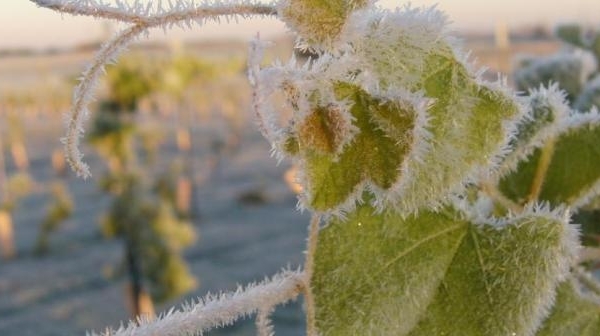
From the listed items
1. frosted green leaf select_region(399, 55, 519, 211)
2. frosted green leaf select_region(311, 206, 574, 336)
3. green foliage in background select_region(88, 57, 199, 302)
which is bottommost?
frosted green leaf select_region(311, 206, 574, 336)

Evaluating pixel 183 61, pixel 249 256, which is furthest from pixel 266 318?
A: pixel 183 61

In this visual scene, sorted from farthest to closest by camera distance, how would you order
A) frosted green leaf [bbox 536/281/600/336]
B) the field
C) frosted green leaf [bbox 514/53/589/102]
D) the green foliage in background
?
the field < the green foliage in background < frosted green leaf [bbox 514/53/589/102] < frosted green leaf [bbox 536/281/600/336]

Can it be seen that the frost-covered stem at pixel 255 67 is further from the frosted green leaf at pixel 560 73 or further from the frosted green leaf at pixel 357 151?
the frosted green leaf at pixel 560 73

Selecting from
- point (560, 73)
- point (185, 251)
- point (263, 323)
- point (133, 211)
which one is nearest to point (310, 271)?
point (263, 323)

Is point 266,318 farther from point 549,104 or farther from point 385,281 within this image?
point 549,104

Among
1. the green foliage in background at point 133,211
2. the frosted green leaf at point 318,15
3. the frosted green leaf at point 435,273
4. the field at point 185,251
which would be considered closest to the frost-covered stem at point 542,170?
the frosted green leaf at point 435,273

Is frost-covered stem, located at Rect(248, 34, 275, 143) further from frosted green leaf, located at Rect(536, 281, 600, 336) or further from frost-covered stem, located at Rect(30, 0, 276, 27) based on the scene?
frosted green leaf, located at Rect(536, 281, 600, 336)

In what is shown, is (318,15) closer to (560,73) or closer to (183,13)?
(183,13)

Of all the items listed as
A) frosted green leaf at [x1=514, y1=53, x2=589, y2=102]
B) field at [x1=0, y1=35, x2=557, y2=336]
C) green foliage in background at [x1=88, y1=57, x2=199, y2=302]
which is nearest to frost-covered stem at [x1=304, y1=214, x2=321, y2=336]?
frosted green leaf at [x1=514, y1=53, x2=589, y2=102]
